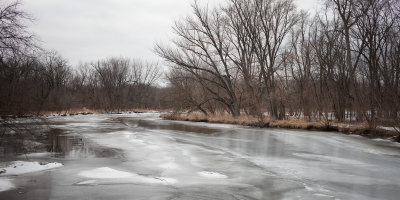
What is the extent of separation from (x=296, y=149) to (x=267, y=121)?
1183cm

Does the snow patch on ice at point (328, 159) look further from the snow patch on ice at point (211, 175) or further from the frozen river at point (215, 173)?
the snow patch on ice at point (211, 175)

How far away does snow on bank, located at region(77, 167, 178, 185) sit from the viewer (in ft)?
24.8

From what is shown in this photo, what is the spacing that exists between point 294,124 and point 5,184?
1960cm

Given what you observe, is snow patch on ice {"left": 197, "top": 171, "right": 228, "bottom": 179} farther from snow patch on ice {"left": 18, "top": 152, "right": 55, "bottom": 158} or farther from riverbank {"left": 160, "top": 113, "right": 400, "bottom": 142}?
riverbank {"left": 160, "top": 113, "right": 400, "bottom": 142}

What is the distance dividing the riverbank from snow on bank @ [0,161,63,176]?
1503cm

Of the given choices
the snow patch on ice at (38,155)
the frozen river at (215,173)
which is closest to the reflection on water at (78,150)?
the frozen river at (215,173)

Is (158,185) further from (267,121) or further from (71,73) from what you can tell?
(71,73)

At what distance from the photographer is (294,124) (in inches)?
901

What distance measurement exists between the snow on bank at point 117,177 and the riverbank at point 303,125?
12.6 metres

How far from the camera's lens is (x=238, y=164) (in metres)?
9.79

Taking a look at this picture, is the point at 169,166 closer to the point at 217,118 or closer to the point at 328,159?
the point at 328,159

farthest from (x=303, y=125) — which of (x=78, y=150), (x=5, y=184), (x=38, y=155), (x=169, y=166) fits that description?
(x=5, y=184)

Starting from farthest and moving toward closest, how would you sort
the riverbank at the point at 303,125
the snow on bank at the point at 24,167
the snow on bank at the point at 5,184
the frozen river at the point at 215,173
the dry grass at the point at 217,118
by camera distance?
1. the dry grass at the point at 217,118
2. the riverbank at the point at 303,125
3. the snow on bank at the point at 24,167
4. the snow on bank at the point at 5,184
5. the frozen river at the point at 215,173

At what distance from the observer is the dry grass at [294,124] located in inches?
673
